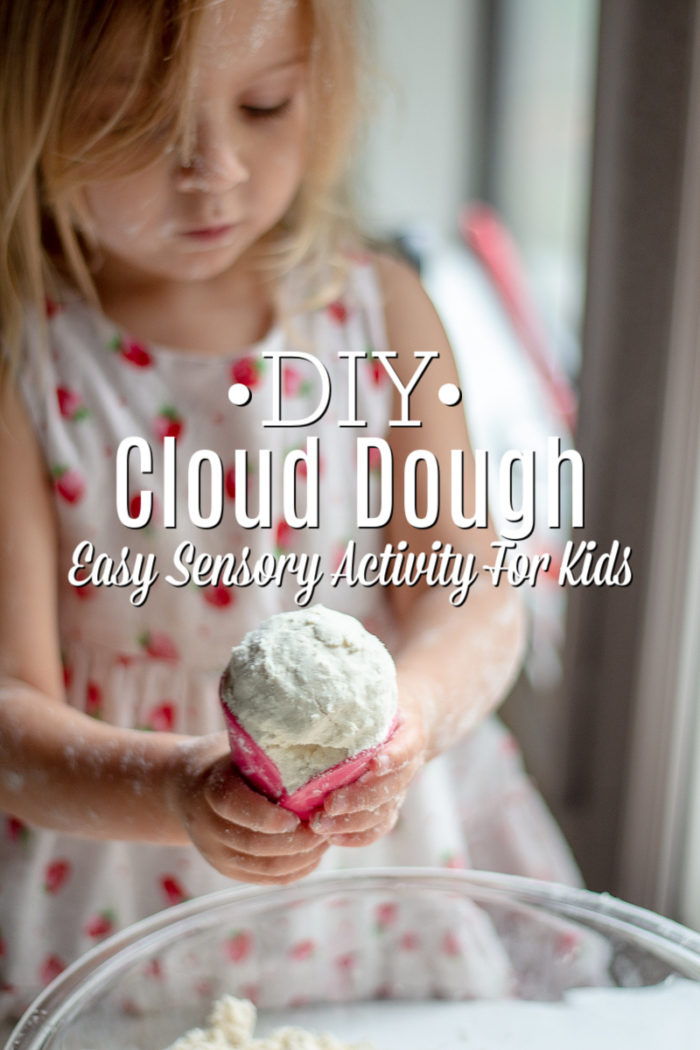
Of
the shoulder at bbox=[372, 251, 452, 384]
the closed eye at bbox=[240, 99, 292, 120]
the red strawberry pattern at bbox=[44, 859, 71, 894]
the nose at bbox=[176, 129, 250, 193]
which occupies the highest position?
the closed eye at bbox=[240, 99, 292, 120]

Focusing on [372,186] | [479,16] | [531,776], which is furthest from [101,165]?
[531,776]

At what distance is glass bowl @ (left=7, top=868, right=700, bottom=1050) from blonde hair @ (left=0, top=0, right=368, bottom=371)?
256 mm

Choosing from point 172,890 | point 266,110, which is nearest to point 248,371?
point 266,110

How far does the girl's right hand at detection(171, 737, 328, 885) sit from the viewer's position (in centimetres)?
33

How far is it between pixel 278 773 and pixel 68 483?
183 mm

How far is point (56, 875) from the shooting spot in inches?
18.6

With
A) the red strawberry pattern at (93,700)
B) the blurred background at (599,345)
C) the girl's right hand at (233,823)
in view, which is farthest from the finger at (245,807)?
the blurred background at (599,345)

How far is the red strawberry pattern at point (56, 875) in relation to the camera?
1.55 feet

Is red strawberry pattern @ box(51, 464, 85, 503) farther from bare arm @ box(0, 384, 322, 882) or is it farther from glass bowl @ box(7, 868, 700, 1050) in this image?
glass bowl @ box(7, 868, 700, 1050)

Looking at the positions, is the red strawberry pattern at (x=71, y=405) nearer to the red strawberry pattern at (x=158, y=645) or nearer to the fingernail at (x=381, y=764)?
the red strawberry pattern at (x=158, y=645)

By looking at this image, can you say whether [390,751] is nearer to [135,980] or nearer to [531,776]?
[135,980]

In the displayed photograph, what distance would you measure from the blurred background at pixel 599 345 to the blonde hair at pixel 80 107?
0.05 m

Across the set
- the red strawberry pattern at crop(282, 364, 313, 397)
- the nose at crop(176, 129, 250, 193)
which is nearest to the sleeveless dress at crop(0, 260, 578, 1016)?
the red strawberry pattern at crop(282, 364, 313, 397)

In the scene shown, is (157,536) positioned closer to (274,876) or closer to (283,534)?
(283,534)
